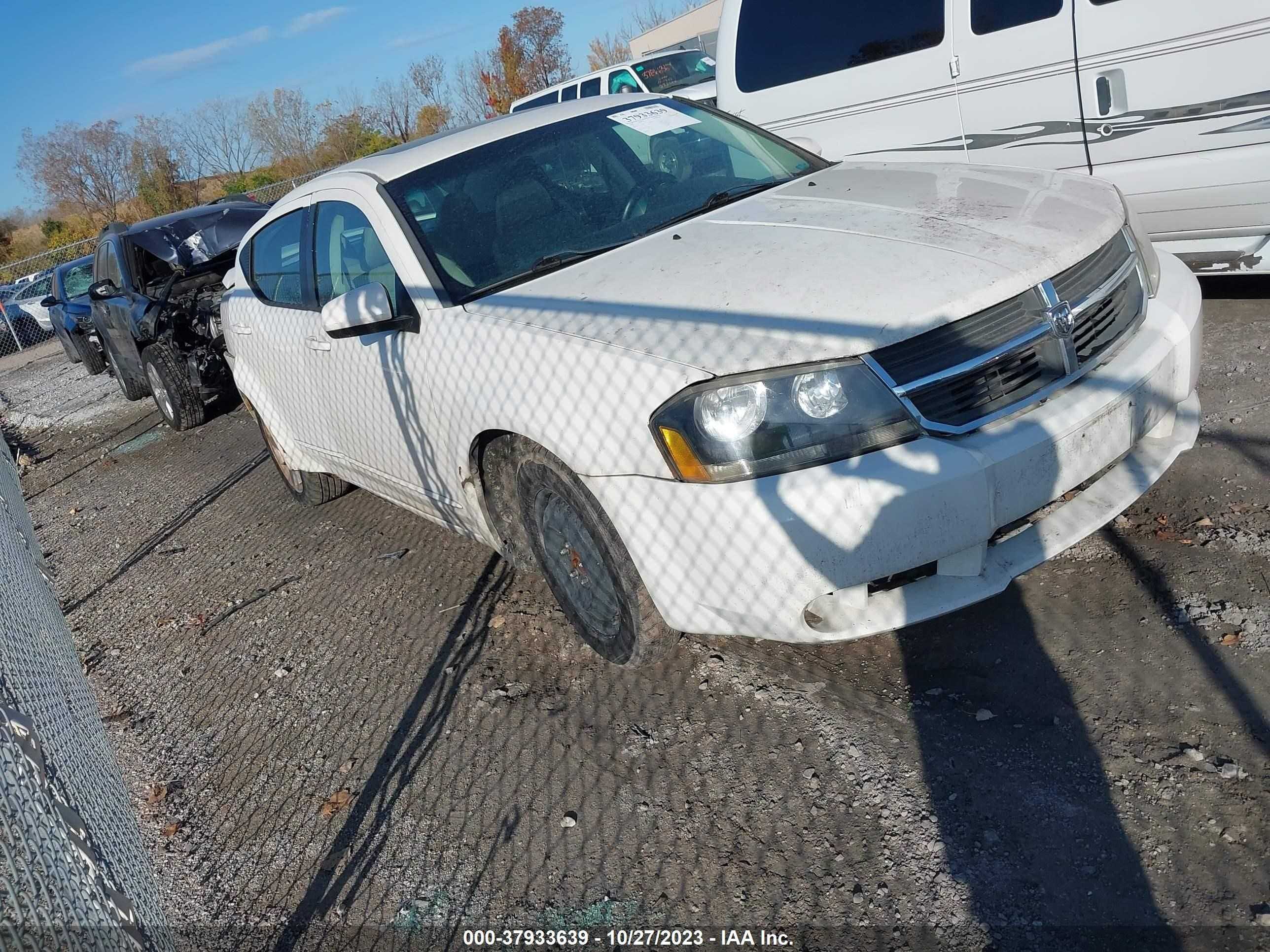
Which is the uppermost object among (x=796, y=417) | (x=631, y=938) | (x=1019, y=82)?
(x=1019, y=82)

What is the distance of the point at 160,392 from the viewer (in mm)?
9234

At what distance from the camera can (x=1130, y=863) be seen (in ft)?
7.20

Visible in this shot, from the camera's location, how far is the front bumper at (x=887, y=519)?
2545 millimetres

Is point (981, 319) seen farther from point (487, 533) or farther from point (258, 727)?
point (258, 727)

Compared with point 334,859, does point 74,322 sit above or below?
above

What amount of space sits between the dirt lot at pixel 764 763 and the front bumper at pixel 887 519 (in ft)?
1.23

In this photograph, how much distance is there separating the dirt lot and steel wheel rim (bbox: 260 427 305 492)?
135cm

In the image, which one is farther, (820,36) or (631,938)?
(820,36)

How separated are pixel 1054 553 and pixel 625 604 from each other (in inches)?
48.3

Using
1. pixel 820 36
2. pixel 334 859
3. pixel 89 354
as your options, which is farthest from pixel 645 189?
pixel 89 354

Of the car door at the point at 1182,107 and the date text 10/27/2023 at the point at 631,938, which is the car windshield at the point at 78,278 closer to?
the car door at the point at 1182,107

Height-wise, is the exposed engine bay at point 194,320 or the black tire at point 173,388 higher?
the exposed engine bay at point 194,320

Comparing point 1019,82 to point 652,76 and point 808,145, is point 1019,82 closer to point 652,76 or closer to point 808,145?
point 808,145

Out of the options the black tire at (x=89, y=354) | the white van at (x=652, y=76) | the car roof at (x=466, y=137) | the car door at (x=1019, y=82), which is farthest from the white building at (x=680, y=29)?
the car roof at (x=466, y=137)
